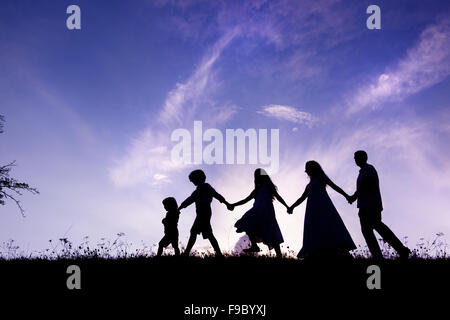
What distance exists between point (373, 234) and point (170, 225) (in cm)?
516

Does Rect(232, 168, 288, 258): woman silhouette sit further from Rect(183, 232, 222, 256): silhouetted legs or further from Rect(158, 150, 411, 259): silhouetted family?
Rect(183, 232, 222, 256): silhouetted legs

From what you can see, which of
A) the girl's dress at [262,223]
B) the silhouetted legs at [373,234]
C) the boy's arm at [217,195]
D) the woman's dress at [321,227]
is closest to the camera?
the woman's dress at [321,227]

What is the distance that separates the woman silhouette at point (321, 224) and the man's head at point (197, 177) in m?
2.61

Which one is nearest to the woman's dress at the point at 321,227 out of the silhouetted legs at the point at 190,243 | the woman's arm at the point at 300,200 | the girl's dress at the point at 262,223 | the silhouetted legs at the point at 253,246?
the woman's arm at the point at 300,200

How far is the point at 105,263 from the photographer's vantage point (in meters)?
9.09

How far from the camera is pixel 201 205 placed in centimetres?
1012

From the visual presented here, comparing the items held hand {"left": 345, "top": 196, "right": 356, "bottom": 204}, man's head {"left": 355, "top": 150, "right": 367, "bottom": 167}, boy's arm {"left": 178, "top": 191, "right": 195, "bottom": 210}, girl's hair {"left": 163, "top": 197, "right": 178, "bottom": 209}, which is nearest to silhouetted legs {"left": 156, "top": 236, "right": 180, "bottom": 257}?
girl's hair {"left": 163, "top": 197, "right": 178, "bottom": 209}

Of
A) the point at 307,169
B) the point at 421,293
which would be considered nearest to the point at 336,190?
the point at 307,169

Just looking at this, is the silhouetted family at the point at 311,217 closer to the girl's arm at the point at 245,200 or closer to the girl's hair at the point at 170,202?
the girl's arm at the point at 245,200

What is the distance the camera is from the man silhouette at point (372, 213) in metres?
9.12

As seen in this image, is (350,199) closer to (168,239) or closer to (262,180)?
(262,180)

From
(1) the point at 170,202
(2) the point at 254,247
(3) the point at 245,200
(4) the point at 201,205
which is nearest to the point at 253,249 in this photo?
(2) the point at 254,247
